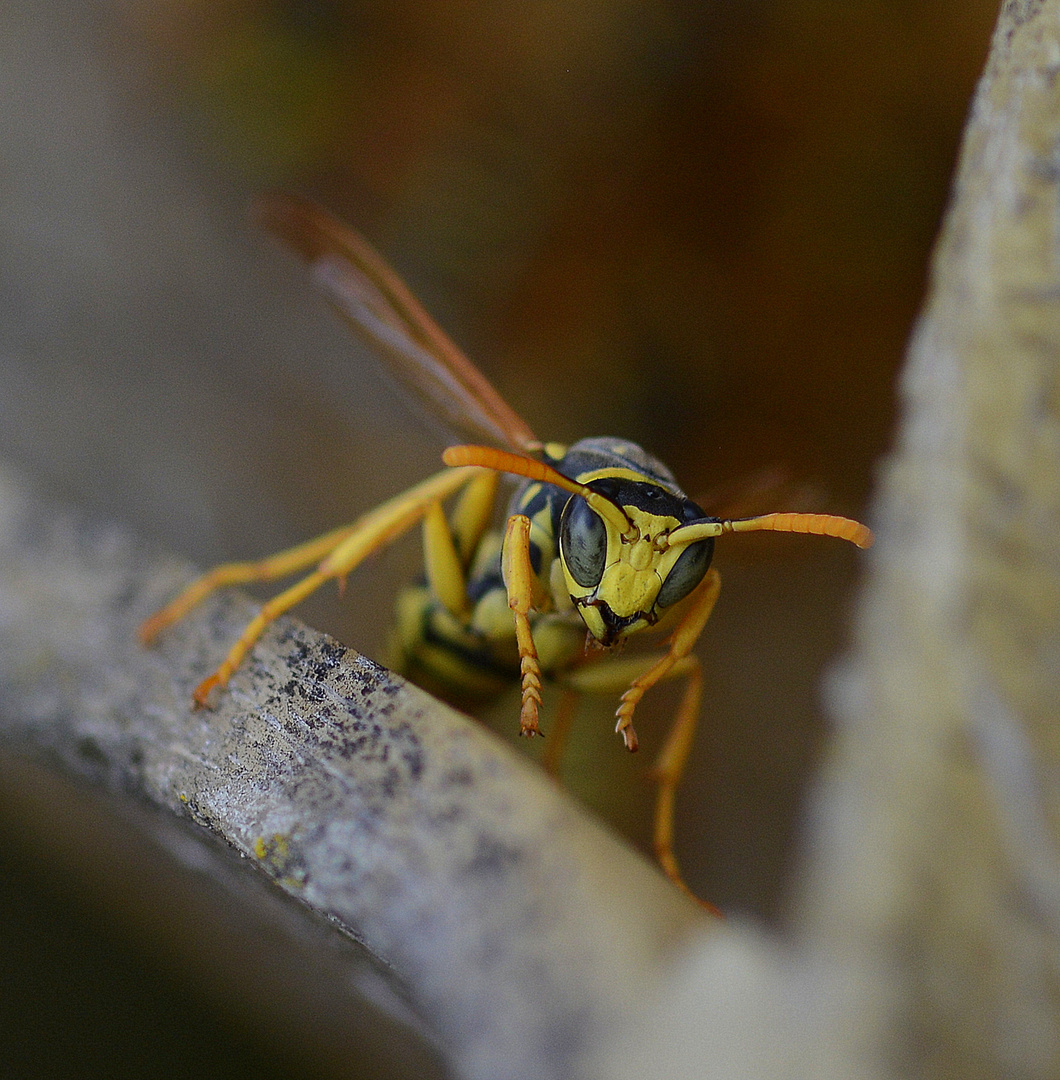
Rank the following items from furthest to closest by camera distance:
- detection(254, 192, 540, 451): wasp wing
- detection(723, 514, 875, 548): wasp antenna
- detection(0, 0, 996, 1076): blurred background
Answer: detection(0, 0, 996, 1076): blurred background, detection(254, 192, 540, 451): wasp wing, detection(723, 514, 875, 548): wasp antenna

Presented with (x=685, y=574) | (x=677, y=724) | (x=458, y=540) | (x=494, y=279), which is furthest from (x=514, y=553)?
(x=494, y=279)

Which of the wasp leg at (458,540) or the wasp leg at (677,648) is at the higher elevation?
the wasp leg at (458,540)

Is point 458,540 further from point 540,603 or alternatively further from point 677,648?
point 677,648

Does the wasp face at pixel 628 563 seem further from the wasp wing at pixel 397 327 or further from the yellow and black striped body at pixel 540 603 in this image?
the wasp wing at pixel 397 327

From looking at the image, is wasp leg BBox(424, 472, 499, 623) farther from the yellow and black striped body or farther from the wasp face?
the wasp face

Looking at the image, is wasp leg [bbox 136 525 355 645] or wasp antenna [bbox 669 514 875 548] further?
wasp leg [bbox 136 525 355 645]

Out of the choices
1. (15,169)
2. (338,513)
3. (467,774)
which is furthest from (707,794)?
(15,169)

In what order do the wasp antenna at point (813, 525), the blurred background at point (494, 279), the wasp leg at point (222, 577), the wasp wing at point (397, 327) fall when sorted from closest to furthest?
the wasp antenna at point (813, 525), the wasp leg at point (222, 577), the wasp wing at point (397, 327), the blurred background at point (494, 279)

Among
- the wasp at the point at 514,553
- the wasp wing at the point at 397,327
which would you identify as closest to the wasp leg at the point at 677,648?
the wasp at the point at 514,553

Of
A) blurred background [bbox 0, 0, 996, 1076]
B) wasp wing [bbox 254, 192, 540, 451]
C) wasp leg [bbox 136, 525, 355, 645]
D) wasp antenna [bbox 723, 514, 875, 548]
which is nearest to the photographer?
wasp antenna [bbox 723, 514, 875, 548]

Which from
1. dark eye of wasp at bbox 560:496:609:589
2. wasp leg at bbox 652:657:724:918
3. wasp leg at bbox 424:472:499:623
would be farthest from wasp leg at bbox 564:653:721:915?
dark eye of wasp at bbox 560:496:609:589
